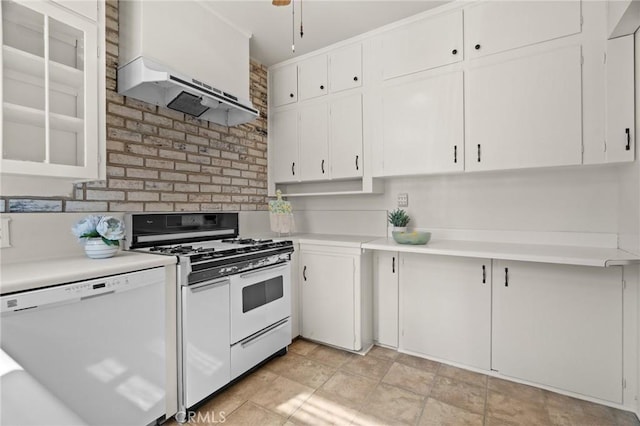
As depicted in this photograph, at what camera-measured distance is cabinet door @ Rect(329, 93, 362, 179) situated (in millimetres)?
2744

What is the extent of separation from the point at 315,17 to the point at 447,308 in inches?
97.8

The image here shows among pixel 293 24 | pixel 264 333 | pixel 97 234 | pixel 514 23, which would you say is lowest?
pixel 264 333

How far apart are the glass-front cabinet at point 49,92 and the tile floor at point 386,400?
1.59 meters

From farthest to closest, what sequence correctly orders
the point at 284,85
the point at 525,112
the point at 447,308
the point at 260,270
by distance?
1. the point at 284,85
2. the point at 447,308
3. the point at 260,270
4. the point at 525,112

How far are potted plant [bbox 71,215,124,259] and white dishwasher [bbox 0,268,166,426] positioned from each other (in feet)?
1.01

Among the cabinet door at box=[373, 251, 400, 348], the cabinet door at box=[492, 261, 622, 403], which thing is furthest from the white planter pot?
the cabinet door at box=[492, 261, 622, 403]

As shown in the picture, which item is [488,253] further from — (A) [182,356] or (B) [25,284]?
(B) [25,284]

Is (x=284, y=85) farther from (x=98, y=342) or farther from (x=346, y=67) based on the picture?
(x=98, y=342)

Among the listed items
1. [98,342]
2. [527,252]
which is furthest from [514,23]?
[98,342]

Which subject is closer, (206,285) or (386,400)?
(206,285)

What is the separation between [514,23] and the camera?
6.81ft

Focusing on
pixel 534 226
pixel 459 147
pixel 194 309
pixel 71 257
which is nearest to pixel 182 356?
pixel 194 309

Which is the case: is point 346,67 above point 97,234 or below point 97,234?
above

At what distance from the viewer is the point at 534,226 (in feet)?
7.46
